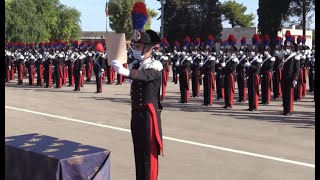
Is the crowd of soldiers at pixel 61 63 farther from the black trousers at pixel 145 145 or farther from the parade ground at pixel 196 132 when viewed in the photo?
the black trousers at pixel 145 145

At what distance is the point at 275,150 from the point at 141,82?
3686 millimetres

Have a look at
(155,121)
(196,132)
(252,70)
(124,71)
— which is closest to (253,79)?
(252,70)

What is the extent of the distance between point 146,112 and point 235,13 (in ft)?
196

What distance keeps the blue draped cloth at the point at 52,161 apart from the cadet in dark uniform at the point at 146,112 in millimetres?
597

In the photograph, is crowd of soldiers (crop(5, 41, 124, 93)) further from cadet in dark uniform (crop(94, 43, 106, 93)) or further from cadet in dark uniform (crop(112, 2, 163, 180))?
cadet in dark uniform (crop(112, 2, 163, 180))

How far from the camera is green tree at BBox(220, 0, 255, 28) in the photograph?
62.7 m

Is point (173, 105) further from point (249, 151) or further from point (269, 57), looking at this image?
point (249, 151)

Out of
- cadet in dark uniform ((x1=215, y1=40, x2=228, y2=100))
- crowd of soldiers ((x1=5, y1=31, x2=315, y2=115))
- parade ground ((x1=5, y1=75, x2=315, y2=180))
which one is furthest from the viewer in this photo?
cadet in dark uniform ((x1=215, y1=40, x2=228, y2=100))

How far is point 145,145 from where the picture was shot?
5000 mm

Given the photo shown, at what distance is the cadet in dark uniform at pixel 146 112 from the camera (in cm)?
495

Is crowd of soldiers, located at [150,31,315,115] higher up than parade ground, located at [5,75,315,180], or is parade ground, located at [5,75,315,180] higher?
crowd of soldiers, located at [150,31,315,115]

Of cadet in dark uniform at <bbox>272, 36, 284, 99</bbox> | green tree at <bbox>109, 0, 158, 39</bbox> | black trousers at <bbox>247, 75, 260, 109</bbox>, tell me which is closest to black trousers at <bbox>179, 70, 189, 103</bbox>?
black trousers at <bbox>247, 75, 260, 109</bbox>

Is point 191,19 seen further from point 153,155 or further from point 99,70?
point 153,155

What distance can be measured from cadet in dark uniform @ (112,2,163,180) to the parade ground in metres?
1.21
